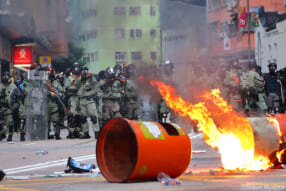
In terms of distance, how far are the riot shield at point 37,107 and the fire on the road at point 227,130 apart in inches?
337

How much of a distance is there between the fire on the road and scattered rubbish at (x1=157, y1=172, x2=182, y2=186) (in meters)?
1.73

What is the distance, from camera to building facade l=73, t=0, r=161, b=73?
14445mm

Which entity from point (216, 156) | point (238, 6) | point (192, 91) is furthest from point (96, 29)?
point (238, 6)

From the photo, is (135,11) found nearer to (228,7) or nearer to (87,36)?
(87,36)

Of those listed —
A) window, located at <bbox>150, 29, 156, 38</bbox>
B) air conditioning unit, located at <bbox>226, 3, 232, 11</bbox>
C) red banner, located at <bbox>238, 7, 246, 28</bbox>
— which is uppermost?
air conditioning unit, located at <bbox>226, 3, 232, 11</bbox>

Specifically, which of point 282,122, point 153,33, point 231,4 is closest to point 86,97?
point 153,33

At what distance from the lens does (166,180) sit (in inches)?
374

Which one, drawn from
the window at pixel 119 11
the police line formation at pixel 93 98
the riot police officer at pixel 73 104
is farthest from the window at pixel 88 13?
the riot police officer at pixel 73 104

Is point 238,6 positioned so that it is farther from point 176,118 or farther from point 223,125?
point 223,125

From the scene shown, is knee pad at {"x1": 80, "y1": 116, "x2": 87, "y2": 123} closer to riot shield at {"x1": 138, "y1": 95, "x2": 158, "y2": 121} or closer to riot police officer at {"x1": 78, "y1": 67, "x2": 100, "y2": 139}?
riot police officer at {"x1": 78, "y1": 67, "x2": 100, "y2": 139}

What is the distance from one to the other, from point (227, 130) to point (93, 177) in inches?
87.3

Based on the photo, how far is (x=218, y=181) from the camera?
→ 9625 mm

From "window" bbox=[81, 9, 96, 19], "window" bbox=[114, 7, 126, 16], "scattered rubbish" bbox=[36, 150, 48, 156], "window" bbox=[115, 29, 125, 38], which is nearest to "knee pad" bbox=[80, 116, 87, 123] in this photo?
"scattered rubbish" bbox=[36, 150, 48, 156]

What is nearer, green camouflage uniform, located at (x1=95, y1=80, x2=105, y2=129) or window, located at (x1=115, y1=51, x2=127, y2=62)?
window, located at (x1=115, y1=51, x2=127, y2=62)
